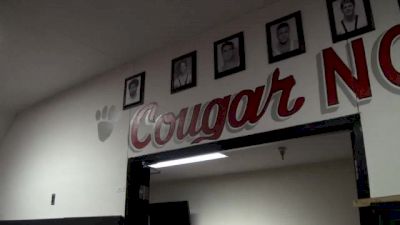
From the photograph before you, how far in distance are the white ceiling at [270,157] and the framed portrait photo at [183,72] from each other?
998 millimetres

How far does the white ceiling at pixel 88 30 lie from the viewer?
2.83m

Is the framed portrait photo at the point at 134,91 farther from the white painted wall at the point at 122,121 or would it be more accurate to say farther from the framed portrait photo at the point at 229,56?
the framed portrait photo at the point at 229,56

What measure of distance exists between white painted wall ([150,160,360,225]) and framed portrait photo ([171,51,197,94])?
266cm

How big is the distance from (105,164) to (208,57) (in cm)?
143

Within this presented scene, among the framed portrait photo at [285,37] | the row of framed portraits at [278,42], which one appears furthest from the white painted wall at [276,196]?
the framed portrait photo at [285,37]

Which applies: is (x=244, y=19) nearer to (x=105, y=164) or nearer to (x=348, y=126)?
(x=348, y=126)

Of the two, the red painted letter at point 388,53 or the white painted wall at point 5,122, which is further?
the white painted wall at point 5,122

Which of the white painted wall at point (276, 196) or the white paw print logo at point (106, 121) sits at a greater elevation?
the white paw print logo at point (106, 121)

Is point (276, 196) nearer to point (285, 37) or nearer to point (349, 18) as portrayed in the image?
point (285, 37)

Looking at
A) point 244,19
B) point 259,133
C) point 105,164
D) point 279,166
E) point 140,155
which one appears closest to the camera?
point 259,133

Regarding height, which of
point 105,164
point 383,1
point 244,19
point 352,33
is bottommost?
point 105,164

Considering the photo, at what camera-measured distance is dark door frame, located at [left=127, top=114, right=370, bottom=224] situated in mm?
2002

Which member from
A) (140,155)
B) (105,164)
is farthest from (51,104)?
(140,155)

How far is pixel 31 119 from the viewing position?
4.67 m
